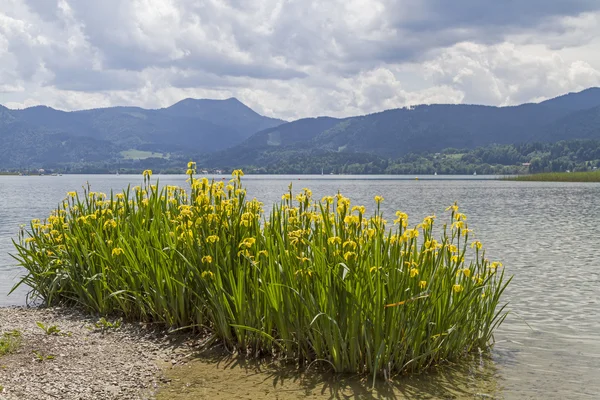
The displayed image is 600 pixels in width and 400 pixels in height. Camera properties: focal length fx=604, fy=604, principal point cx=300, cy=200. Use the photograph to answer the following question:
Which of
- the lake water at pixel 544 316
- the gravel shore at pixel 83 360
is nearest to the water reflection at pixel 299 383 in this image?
the lake water at pixel 544 316

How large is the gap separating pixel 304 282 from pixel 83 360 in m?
3.57

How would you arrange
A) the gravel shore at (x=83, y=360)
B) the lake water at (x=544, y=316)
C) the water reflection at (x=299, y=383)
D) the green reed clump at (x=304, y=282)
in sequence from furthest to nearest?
the lake water at (x=544, y=316)
the green reed clump at (x=304, y=282)
the water reflection at (x=299, y=383)
the gravel shore at (x=83, y=360)

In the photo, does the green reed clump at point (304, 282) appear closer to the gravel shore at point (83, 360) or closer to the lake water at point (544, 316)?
the gravel shore at point (83, 360)

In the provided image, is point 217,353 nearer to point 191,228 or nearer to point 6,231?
point 191,228

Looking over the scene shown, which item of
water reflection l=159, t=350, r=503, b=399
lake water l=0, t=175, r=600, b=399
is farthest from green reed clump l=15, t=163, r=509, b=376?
lake water l=0, t=175, r=600, b=399

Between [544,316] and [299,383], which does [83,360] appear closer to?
[299,383]

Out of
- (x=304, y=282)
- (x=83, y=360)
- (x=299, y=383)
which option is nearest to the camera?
(x=299, y=383)

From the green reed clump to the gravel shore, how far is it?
2.11 feet

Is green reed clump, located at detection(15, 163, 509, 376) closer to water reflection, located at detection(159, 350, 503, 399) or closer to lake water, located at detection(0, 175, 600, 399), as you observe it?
water reflection, located at detection(159, 350, 503, 399)

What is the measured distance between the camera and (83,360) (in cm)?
906

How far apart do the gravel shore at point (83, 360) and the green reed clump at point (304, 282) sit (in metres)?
0.64

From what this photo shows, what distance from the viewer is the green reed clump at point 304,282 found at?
822cm

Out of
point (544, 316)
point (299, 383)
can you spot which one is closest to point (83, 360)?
point (299, 383)

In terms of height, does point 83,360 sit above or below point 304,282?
below
